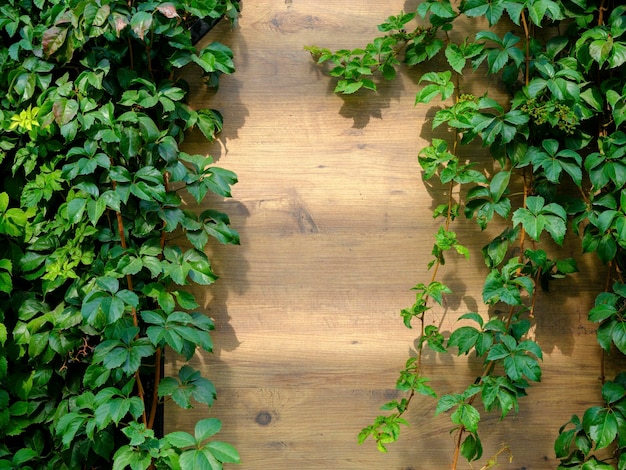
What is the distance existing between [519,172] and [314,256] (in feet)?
2.12

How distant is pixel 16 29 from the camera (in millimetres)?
1998

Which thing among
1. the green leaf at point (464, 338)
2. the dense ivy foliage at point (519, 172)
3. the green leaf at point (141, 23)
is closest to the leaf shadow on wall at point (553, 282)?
the dense ivy foliage at point (519, 172)

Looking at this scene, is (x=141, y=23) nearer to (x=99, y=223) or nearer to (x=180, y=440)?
(x=99, y=223)

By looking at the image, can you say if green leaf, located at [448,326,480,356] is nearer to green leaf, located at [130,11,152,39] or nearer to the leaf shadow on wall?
the leaf shadow on wall

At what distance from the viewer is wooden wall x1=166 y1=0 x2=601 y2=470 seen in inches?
82.4

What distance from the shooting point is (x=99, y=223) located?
78.5 inches

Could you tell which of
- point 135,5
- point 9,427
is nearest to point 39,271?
point 9,427

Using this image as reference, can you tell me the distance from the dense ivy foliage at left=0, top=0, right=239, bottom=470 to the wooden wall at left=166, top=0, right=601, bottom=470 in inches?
4.6

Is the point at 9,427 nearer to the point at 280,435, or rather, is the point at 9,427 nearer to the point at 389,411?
the point at 280,435

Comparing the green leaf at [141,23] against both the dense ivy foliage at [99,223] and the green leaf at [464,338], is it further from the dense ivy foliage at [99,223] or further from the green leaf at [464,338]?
the green leaf at [464,338]

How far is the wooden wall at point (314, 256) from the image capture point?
2092 millimetres

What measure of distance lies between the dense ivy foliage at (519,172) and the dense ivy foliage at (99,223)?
470 mm

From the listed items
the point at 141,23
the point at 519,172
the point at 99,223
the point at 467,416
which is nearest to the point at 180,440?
the point at 99,223

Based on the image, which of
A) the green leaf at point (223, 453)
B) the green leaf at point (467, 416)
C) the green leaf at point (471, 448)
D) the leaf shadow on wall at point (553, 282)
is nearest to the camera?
the green leaf at point (223, 453)
